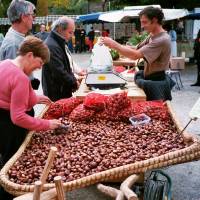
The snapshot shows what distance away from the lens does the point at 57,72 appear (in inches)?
195

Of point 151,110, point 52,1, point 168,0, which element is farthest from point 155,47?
point 52,1

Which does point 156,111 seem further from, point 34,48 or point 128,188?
point 128,188

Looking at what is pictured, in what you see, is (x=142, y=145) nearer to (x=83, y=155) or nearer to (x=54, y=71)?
(x=83, y=155)

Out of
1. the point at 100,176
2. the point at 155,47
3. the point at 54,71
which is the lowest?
the point at 100,176

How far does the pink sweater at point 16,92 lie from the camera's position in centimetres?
297

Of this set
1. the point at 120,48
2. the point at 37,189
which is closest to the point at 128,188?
→ the point at 37,189

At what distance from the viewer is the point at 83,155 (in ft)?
9.91

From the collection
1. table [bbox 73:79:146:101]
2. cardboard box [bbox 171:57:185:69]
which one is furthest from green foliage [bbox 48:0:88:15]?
table [bbox 73:79:146:101]

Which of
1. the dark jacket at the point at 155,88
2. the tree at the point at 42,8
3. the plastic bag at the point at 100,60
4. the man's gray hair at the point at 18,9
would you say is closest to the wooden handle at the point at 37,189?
the man's gray hair at the point at 18,9

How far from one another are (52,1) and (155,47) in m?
36.4

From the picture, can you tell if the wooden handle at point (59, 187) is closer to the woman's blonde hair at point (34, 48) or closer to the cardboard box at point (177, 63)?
the woman's blonde hair at point (34, 48)

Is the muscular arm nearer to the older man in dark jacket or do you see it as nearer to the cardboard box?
the older man in dark jacket

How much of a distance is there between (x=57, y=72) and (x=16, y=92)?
2014mm

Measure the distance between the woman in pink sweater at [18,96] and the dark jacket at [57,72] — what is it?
1.68 m
